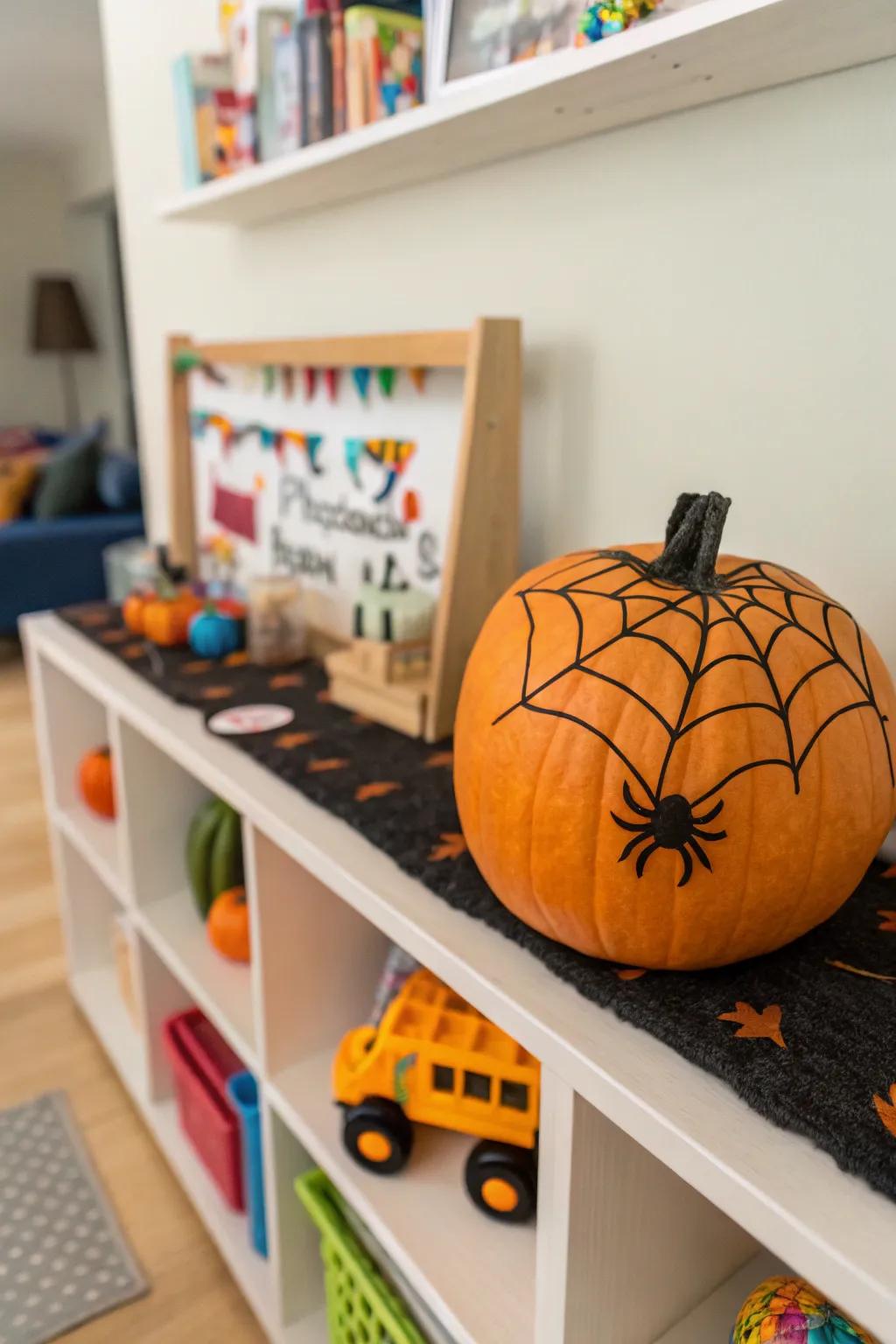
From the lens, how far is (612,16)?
0.73m

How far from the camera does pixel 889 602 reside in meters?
0.77

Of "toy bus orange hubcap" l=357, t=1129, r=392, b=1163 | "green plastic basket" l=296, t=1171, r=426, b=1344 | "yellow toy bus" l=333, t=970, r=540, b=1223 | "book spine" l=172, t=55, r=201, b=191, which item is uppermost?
"book spine" l=172, t=55, r=201, b=191

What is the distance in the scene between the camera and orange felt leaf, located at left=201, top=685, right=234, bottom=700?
1.17 meters

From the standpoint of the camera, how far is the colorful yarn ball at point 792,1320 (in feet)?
1.92

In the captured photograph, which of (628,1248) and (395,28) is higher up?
(395,28)

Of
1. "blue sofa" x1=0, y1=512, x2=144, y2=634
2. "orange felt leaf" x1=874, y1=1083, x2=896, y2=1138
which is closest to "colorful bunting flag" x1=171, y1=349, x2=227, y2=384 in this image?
"orange felt leaf" x1=874, y1=1083, x2=896, y2=1138

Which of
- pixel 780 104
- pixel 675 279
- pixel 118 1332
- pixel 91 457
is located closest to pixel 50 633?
pixel 118 1332

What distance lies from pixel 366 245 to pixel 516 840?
0.91 m

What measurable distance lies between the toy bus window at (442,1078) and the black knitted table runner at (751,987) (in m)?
0.21

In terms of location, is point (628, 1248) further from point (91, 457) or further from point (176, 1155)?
point (91, 457)

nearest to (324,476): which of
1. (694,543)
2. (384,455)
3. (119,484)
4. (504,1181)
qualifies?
(384,455)

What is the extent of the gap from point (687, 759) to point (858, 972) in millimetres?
196

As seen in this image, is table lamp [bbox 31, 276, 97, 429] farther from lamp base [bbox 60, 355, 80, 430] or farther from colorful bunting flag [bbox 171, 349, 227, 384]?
colorful bunting flag [bbox 171, 349, 227, 384]

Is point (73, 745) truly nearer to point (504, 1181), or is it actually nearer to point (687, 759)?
point (504, 1181)
